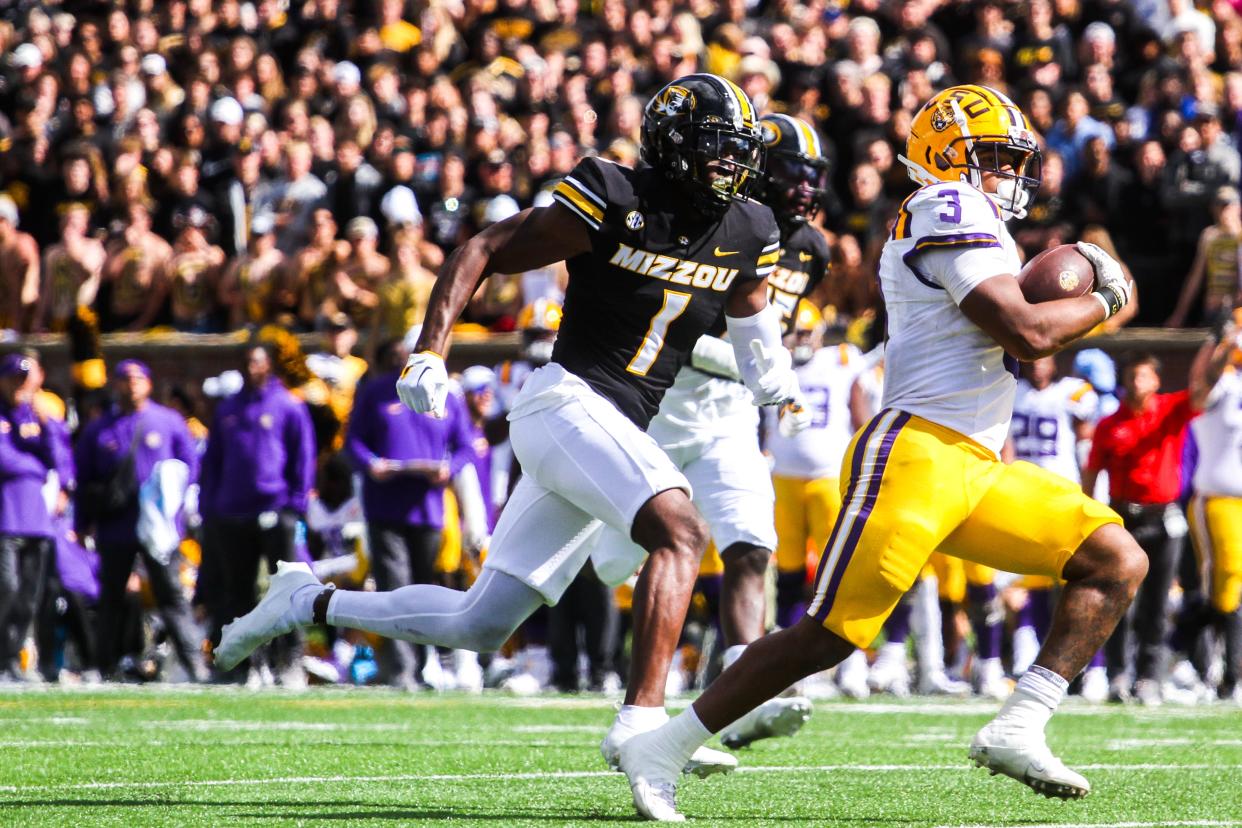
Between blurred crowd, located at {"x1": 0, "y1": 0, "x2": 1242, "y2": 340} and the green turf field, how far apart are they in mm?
4731

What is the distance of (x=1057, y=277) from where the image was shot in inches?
195

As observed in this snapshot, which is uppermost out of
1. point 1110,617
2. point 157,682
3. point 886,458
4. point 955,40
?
point 955,40

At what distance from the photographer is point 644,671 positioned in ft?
17.2

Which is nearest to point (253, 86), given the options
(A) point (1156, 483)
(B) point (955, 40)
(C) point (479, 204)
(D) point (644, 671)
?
(C) point (479, 204)

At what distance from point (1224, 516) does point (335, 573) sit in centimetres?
505

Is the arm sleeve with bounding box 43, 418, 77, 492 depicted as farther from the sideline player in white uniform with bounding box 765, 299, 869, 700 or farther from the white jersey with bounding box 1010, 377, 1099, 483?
the white jersey with bounding box 1010, 377, 1099, 483

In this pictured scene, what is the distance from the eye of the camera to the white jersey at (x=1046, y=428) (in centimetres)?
1098

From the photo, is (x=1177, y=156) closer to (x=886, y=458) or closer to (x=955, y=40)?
(x=955, y=40)

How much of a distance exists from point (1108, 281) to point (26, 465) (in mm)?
7743

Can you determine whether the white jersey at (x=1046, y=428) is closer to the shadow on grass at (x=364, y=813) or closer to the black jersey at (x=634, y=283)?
the black jersey at (x=634, y=283)

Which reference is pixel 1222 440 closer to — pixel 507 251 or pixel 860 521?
pixel 507 251

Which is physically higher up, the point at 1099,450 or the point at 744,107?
the point at 744,107

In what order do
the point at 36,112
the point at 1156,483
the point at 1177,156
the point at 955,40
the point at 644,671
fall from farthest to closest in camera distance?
the point at 36,112 < the point at 955,40 < the point at 1177,156 < the point at 1156,483 < the point at 644,671

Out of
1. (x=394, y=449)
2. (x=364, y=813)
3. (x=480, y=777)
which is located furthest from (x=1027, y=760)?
(x=394, y=449)
